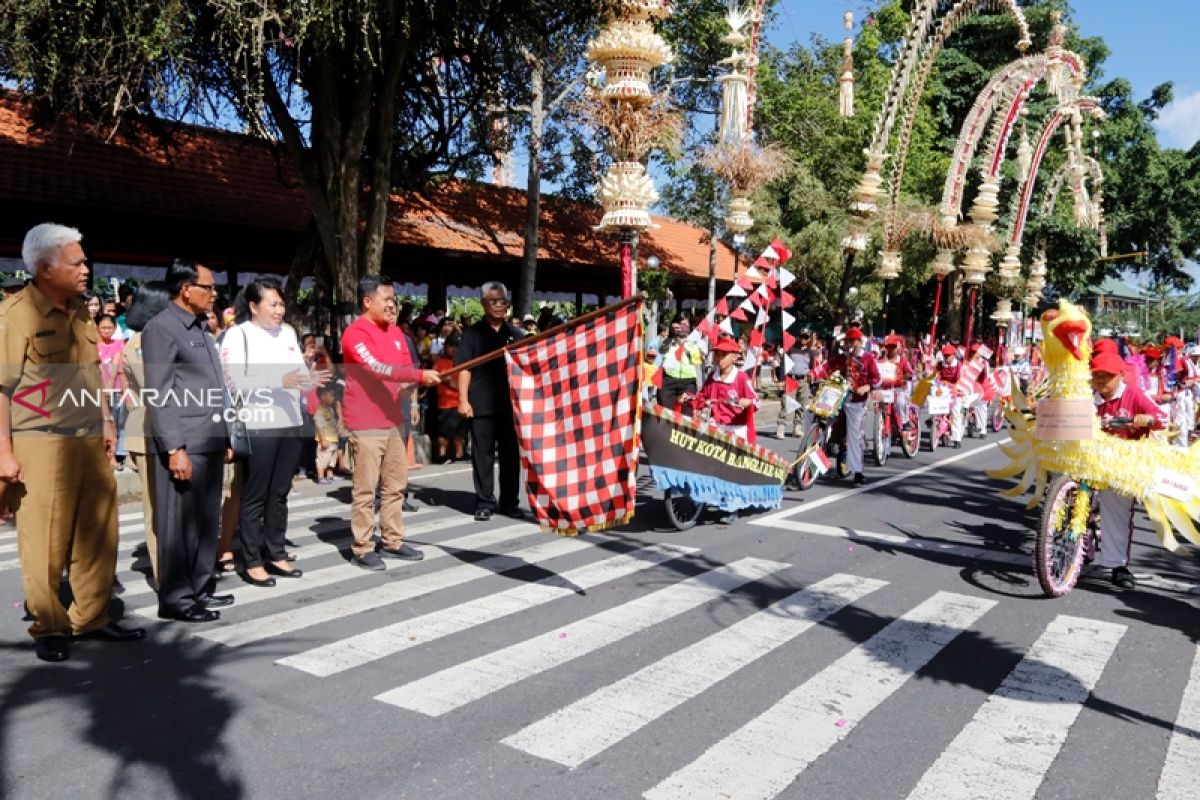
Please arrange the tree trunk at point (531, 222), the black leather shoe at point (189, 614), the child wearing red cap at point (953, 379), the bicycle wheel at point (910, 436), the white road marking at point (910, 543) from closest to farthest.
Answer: the black leather shoe at point (189, 614)
the white road marking at point (910, 543)
the bicycle wheel at point (910, 436)
the child wearing red cap at point (953, 379)
the tree trunk at point (531, 222)

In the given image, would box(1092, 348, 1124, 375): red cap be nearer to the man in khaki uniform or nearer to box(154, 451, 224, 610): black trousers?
box(154, 451, 224, 610): black trousers

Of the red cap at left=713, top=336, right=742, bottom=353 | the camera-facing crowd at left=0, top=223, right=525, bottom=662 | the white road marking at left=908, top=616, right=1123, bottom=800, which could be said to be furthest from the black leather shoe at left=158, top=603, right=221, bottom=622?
the red cap at left=713, top=336, right=742, bottom=353

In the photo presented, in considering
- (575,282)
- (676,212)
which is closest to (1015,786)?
(575,282)

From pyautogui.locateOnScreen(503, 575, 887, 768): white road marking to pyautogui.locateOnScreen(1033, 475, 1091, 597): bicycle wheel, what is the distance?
1.21 m

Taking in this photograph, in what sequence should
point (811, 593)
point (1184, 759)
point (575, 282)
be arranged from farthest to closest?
point (575, 282)
point (811, 593)
point (1184, 759)

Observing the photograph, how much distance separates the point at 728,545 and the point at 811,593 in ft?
4.64

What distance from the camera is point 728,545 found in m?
7.68

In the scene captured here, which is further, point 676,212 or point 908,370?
point 676,212

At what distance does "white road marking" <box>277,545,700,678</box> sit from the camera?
4812mm

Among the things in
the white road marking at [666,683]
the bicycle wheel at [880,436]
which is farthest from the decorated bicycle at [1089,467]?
the bicycle wheel at [880,436]

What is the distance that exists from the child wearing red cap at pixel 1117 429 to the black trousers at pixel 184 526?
19.8ft

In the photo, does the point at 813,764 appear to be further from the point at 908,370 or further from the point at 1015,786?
the point at 908,370

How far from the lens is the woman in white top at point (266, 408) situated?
19.2 feet

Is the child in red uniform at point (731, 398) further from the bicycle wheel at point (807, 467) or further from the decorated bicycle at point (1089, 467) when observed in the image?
the decorated bicycle at point (1089, 467)
